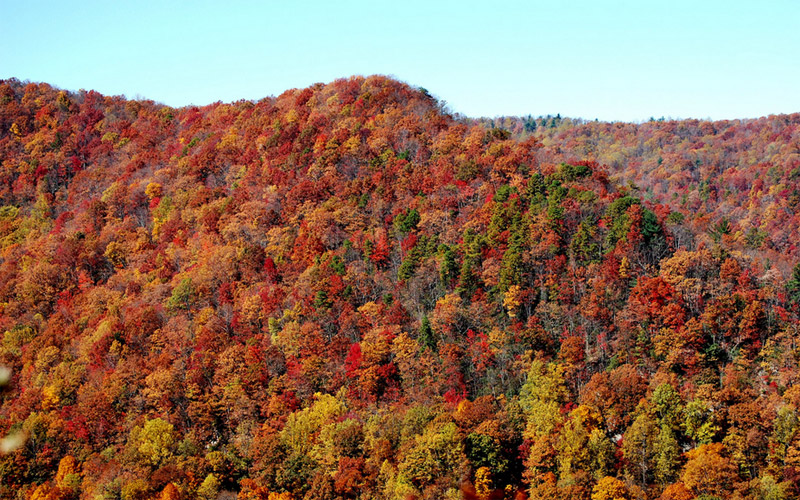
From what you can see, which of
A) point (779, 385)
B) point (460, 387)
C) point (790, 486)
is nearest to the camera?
point (790, 486)

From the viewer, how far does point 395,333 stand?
82.0m

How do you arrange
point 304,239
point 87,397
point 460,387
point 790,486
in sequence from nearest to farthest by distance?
point 790,486, point 460,387, point 87,397, point 304,239

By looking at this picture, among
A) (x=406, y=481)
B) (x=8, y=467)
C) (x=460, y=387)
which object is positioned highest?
(x=460, y=387)

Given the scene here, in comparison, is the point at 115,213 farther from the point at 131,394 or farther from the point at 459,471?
the point at 459,471

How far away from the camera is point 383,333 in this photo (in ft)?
269

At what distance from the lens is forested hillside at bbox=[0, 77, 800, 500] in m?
67.8

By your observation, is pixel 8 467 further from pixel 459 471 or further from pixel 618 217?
pixel 618 217

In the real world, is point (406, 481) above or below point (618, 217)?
below

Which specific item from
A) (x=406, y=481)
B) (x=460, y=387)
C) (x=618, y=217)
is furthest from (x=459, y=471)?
(x=618, y=217)

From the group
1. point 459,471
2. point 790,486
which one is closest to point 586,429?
point 459,471

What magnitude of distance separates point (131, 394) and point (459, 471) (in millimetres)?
40833

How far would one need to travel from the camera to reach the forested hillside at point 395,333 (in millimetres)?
67812

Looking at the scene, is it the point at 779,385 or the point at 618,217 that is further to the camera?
the point at 618,217

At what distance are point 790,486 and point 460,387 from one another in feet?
97.3
